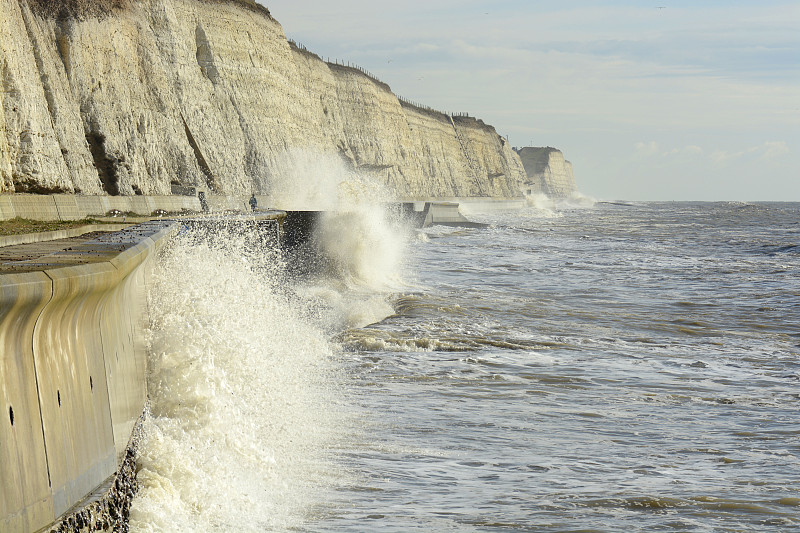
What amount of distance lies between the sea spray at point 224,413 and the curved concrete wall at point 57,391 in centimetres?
67

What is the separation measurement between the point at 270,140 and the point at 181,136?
1290 centimetres

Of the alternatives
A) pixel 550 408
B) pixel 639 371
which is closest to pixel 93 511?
pixel 550 408

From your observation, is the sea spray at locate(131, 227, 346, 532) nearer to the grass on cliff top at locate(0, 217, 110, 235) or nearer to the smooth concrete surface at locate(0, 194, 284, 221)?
the grass on cliff top at locate(0, 217, 110, 235)

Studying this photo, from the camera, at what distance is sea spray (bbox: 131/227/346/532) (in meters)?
5.02

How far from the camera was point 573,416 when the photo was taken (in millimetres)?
7844

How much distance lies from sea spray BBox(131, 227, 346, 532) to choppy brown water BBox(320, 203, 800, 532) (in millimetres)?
364

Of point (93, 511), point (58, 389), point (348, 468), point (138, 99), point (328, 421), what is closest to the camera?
point (58, 389)

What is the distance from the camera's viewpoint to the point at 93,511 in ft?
11.7

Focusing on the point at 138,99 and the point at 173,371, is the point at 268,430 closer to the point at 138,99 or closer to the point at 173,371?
the point at 173,371

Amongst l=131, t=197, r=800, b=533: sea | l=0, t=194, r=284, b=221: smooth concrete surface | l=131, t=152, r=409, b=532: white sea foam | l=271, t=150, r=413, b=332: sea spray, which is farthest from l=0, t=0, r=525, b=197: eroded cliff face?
l=131, t=197, r=800, b=533: sea

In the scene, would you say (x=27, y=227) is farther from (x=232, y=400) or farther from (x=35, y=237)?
(x=232, y=400)

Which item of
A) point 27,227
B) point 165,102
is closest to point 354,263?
point 27,227

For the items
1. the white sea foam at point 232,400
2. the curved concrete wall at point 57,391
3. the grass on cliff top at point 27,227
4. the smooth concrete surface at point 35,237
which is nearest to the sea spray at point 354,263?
the white sea foam at point 232,400

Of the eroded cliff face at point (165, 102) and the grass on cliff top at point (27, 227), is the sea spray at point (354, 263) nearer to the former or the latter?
the grass on cliff top at point (27, 227)
